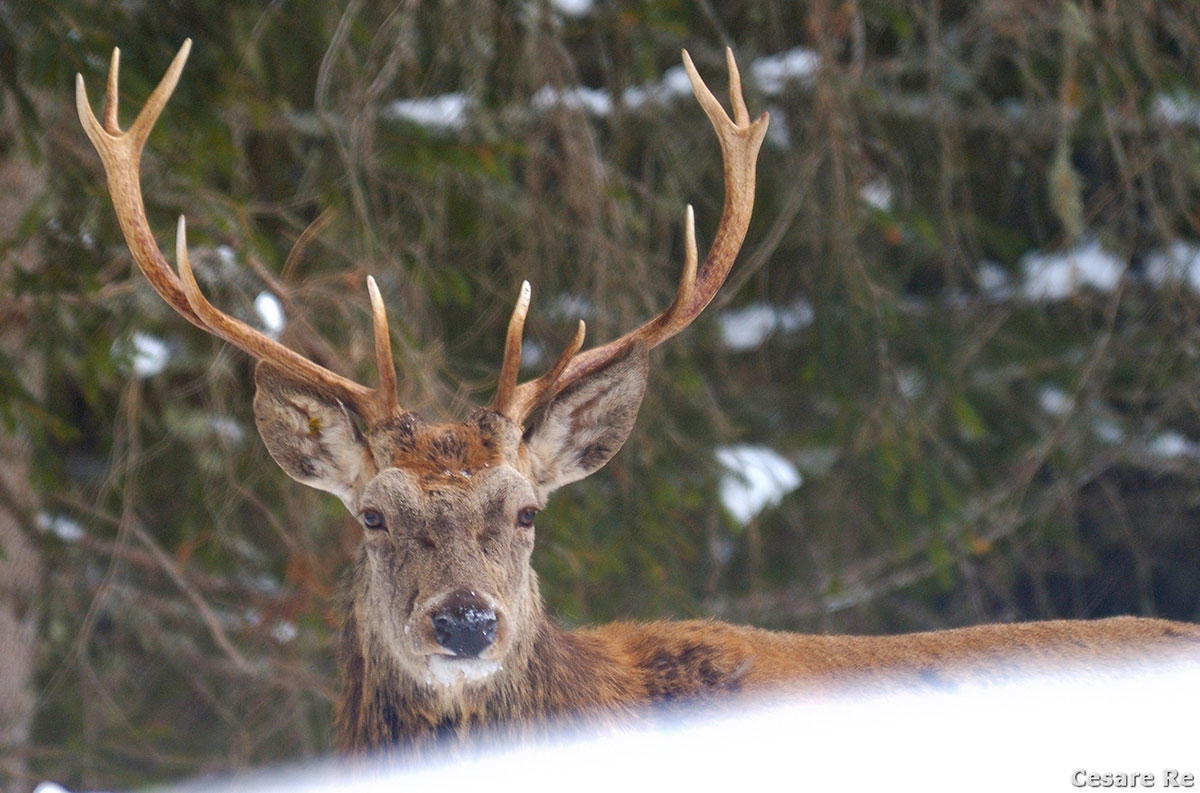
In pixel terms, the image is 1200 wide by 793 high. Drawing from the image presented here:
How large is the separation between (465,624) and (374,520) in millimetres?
534

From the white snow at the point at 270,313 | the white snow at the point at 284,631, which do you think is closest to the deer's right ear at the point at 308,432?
the white snow at the point at 270,313

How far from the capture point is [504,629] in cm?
359

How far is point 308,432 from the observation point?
417 cm

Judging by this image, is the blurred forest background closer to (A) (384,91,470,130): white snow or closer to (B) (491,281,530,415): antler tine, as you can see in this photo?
(A) (384,91,470,130): white snow

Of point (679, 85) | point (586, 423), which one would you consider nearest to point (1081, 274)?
point (679, 85)

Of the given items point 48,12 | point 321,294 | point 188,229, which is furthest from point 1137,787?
point 48,12

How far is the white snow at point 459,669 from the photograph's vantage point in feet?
11.8

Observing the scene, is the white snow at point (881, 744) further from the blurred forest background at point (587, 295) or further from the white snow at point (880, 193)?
the white snow at point (880, 193)

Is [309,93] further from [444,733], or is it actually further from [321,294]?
[444,733]

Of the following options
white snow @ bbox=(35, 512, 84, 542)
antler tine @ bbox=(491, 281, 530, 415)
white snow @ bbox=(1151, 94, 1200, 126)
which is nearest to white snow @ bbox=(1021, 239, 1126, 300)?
white snow @ bbox=(1151, 94, 1200, 126)

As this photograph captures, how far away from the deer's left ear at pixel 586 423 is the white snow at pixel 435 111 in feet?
7.73

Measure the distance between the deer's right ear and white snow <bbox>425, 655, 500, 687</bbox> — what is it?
27.9 inches

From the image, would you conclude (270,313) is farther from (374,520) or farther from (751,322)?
(751,322)

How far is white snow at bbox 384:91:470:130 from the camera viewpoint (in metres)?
6.29
